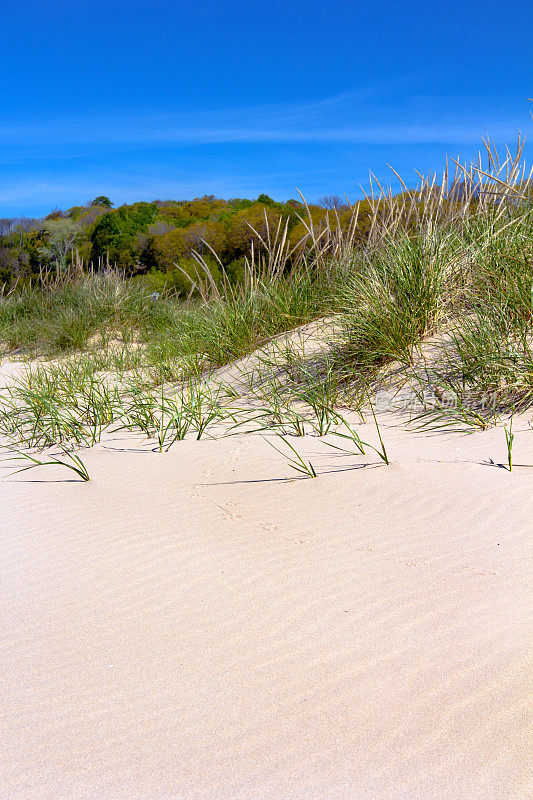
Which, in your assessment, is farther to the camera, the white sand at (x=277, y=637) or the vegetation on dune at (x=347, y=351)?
the vegetation on dune at (x=347, y=351)

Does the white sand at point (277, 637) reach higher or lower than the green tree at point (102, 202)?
lower

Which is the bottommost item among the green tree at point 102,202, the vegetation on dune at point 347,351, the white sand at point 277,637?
the white sand at point 277,637

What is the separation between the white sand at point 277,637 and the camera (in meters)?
1.15

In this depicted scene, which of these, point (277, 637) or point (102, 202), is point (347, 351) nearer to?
point (277, 637)

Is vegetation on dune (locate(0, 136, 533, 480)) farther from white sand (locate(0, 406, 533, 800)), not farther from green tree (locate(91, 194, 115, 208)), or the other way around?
green tree (locate(91, 194, 115, 208))

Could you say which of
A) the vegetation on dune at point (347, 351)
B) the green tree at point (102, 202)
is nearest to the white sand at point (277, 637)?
the vegetation on dune at point (347, 351)

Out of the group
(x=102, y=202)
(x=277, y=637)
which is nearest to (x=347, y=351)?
(x=277, y=637)

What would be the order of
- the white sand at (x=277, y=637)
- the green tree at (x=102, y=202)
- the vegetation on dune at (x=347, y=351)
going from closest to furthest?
1. the white sand at (x=277, y=637)
2. the vegetation on dune at (x=347, y=351)
3. the green tree at (x=102, y=202)

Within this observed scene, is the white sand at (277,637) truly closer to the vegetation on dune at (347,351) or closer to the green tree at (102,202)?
the vegetation on dune at (347,351)

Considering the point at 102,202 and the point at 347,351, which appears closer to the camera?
the point at 347,351

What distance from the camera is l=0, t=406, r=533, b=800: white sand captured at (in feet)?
3.76

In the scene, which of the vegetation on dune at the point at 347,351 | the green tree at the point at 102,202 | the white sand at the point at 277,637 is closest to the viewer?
the white sand at the point at 277,637

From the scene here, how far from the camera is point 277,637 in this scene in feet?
4.96

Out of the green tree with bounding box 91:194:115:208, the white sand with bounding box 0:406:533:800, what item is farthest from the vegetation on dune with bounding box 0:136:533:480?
the green tree with bounding box 91:194:115:208
